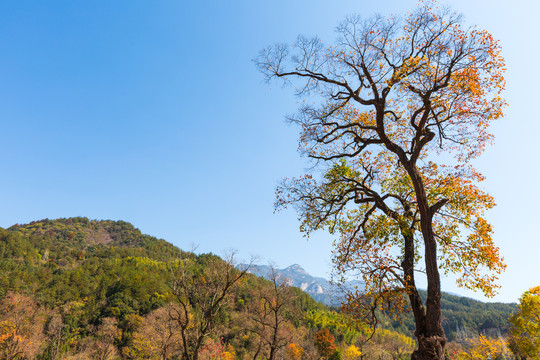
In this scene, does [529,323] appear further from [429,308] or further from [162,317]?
[162,317]

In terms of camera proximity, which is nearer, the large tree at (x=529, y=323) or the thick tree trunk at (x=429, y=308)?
the thick tree trunk at (x=429, y=308)

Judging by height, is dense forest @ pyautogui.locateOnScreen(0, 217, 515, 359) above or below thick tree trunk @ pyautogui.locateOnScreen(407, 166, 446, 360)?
below

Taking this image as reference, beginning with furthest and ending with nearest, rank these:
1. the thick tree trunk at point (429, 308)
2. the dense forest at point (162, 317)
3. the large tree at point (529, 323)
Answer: the dense forest at point (162, 317), the large tree at point (529, 323), the thick tree trunk at point (429, 308)

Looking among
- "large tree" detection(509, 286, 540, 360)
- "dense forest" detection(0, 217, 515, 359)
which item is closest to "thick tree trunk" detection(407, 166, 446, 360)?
"dense forest" detection(0, 217, 515, 359)

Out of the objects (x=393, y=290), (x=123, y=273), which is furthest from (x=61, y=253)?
(x=393, y=290)

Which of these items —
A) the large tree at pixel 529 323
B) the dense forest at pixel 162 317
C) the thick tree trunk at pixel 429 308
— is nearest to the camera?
the thick tree trunk at pixel 429 308

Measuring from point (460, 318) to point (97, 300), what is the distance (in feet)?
498

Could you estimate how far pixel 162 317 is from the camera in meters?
35.2

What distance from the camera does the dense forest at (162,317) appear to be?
20.7 meters

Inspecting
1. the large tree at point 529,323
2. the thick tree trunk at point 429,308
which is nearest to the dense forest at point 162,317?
the thick tree trunk at point 429,308

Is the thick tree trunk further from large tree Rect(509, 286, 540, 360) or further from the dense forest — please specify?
large tree Rect(509, 286, 540, 360)

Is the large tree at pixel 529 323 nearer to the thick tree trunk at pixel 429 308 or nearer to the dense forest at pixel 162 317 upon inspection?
the dense forest at pixel 162 317

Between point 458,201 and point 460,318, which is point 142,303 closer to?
point 458,201

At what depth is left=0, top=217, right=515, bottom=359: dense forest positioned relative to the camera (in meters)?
20.7
